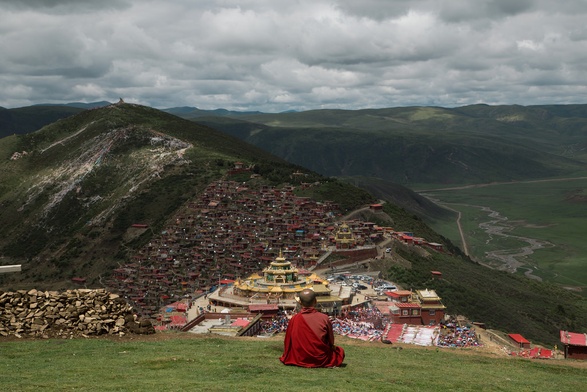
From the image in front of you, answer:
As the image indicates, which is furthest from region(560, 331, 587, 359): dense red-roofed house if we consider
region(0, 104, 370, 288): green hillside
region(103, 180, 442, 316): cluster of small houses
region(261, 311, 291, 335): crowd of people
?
region(0, 104, 370, 288): green hillside

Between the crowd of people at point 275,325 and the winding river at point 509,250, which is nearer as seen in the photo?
the crowd of people at point 275,325

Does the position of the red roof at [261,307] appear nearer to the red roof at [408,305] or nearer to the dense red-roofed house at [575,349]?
the red roof at [408,305]

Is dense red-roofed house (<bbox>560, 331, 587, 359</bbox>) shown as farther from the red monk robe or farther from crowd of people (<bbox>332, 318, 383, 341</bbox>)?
the red monk robe

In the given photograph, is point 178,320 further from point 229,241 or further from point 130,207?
point 130,207

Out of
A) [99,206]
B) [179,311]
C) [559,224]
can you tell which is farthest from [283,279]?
[559,224]

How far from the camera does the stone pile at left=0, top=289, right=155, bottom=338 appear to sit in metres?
25.3

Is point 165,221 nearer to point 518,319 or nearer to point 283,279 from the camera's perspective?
point 283,279

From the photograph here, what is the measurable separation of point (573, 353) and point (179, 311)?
105ft

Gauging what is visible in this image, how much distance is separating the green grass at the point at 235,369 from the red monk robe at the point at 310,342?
35 cm

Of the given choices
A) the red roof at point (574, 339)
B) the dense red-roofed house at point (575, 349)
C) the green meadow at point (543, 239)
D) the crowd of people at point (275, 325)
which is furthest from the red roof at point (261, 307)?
the green meadow at point (543, 239)

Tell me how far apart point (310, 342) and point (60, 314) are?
12284mm

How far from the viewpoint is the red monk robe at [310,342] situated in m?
18.5

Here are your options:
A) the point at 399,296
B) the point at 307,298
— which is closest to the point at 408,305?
the point at 399,296

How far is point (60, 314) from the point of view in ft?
84.8
